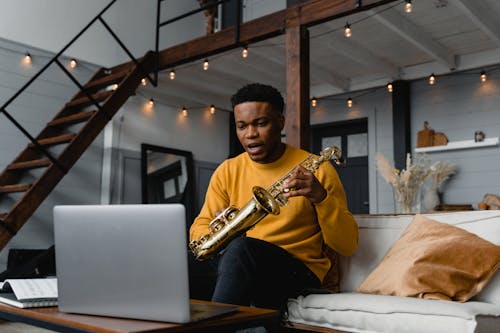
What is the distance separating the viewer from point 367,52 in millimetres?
6395

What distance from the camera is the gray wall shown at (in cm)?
596

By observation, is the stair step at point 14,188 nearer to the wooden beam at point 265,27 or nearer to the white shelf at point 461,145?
the wooden beam at point 265,27

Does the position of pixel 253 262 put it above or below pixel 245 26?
below

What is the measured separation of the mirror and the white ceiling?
81cm

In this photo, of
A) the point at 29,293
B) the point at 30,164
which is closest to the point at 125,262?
the point at 29,293

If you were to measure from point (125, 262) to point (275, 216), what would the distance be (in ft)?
3.71

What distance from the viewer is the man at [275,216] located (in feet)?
6.55

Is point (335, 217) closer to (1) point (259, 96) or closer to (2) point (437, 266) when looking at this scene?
(2) point (437, 266)

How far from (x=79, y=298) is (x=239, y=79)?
6432mm

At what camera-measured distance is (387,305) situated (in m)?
1.96

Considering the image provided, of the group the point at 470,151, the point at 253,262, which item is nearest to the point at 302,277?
the point at 253,262

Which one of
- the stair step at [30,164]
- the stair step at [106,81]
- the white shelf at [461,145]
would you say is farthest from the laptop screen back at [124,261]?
the white shelf at [461,145]

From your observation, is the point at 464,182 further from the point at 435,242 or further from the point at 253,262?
the point at 253,262

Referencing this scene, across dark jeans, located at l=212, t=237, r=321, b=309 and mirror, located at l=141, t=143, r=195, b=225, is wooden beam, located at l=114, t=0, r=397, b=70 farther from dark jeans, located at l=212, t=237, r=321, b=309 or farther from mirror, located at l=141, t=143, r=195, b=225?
dark jeans, located at l=212, t=237, r=321, b=309
